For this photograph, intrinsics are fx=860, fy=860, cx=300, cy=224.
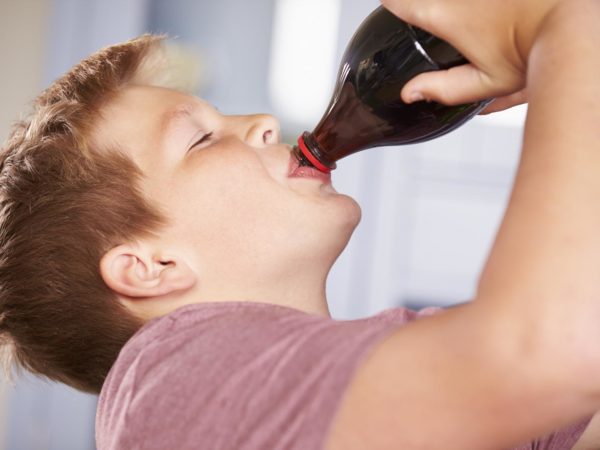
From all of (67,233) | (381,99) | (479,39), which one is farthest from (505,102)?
(67,233)

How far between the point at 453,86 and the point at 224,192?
34cm

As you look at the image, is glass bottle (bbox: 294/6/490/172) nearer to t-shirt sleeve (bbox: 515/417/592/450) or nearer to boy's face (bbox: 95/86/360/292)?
boy's face (bbox: 95/86/360/292)

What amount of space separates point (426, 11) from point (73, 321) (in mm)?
589

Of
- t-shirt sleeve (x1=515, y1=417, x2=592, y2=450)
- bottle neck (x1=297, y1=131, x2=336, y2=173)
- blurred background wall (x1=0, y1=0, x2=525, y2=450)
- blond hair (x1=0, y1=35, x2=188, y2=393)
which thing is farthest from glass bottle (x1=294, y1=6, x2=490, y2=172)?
blurred background wall (x1=0, y1=0, x2=525, y2=450)

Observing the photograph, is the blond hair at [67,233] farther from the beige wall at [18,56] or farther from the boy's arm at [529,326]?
the beige wall at [18,56]

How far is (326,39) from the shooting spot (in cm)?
280

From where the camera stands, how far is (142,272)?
1.02 m

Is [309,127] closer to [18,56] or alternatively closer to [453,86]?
[18,56]

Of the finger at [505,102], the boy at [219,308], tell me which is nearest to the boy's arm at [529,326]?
the boy at [219,308]

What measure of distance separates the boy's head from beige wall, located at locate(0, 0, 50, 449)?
4.86 ft

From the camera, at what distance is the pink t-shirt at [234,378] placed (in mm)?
727

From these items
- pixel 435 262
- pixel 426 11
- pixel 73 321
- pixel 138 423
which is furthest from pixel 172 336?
pixel 435 262

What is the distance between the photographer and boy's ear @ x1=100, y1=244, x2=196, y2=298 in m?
1.02

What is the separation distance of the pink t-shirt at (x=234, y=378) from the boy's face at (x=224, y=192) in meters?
0.16
